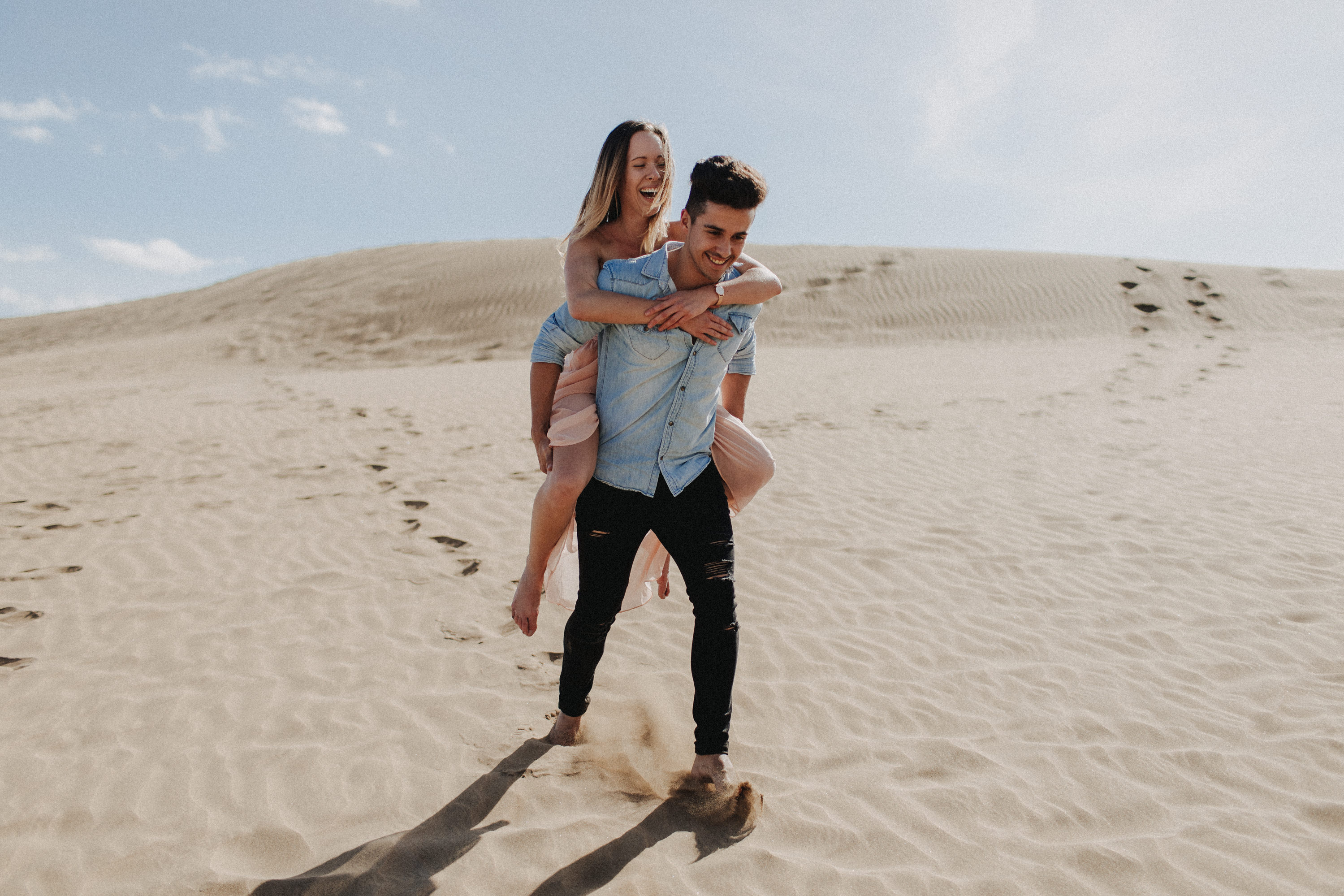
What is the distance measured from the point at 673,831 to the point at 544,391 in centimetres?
133

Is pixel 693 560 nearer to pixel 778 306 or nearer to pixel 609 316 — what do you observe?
pixel 609 316

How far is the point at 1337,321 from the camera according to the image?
20172 mm

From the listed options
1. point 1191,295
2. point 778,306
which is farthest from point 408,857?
point 1191,295

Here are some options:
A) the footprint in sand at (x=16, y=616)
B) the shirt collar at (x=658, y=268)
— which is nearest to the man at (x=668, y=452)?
the shirt collar at (x=658, y=268)

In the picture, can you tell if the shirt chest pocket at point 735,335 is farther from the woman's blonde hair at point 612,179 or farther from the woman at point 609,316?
the woman's blonde hair at point 612,179

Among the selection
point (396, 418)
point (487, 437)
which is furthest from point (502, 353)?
point (487, 437)

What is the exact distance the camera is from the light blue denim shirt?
2.14 metres

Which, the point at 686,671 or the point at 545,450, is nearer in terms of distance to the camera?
the point at 545,450

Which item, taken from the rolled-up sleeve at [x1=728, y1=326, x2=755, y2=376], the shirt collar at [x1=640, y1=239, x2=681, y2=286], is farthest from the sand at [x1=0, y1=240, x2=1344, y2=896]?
the shirt collar at [x1=640, y1=239, x2=681, y2=286]

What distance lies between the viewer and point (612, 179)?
A: 2.24 meters

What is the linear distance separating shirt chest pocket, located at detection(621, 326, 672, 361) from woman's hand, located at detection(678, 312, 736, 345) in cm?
6

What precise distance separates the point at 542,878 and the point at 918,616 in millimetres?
2552

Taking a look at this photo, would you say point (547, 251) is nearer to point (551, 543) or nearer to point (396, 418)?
point (396, 418)

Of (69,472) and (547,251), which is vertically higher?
(547,251)
